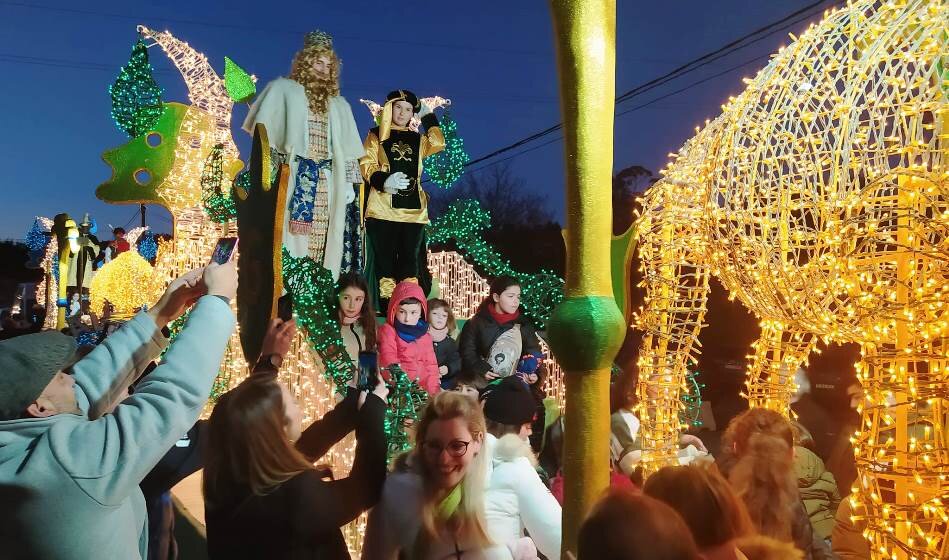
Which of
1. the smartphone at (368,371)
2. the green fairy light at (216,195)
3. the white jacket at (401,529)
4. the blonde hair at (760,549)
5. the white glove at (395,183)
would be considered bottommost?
the white jacket at (401,529)

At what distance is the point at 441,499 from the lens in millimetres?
2344

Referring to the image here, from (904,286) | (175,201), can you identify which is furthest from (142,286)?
(904,286)

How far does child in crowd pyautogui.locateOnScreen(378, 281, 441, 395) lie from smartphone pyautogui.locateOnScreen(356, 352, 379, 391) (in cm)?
192

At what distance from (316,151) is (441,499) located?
200 inches

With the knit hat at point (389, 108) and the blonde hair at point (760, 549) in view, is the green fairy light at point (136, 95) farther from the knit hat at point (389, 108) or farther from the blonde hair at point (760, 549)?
the blonde hair at point (760, 549)

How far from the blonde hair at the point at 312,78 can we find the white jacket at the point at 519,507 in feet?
16.3

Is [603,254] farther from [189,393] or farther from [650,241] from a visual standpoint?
[650,241]

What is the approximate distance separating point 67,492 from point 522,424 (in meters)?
2.00

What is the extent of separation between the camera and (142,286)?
411 inches

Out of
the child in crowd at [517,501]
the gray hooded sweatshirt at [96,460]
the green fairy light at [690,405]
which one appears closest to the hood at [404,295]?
the green fairy light at [690,405]

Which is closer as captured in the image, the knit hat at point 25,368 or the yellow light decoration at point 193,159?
the knit hat at point 25,368

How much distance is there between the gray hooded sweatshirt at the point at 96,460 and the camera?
5.20ft

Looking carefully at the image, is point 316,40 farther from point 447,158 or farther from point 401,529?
point 401,529

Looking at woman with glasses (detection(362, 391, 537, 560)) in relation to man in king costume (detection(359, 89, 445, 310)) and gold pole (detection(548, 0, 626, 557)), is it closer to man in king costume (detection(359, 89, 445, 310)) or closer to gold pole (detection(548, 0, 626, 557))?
gold pole (detection(548, 0, 626, 557))
